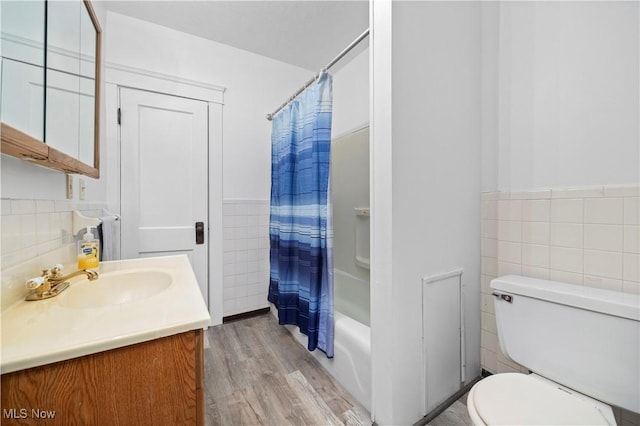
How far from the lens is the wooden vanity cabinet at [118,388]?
496 mm

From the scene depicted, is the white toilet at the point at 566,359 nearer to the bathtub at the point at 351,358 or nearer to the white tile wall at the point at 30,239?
the bathtub at the point at 351,358

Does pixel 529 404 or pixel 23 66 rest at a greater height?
pixel 23 66

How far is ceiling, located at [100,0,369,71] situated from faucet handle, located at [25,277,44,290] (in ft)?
6.56

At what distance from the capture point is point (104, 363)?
551 millimetres

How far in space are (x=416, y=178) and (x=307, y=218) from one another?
2.45ft

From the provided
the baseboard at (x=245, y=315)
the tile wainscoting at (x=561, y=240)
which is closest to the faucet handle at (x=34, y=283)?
the baseboard at (x=245, y=315)

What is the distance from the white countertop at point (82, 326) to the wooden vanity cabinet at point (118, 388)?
31mm

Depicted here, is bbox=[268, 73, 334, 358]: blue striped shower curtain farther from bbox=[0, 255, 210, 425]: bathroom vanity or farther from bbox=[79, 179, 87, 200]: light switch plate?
bbox=[79, 179, 87, 200]: light switch plate

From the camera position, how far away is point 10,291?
71 centimetres

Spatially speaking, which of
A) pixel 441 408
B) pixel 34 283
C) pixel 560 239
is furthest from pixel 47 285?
pixel 560 239

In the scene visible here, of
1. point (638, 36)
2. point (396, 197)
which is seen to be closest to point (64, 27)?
point (396, 197)

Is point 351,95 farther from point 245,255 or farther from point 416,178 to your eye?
point 245,255

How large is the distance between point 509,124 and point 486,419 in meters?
1.39

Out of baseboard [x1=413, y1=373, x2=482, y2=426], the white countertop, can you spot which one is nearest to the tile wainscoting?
baseboard [x1=413, y1=373, x2=482, y2=426]
